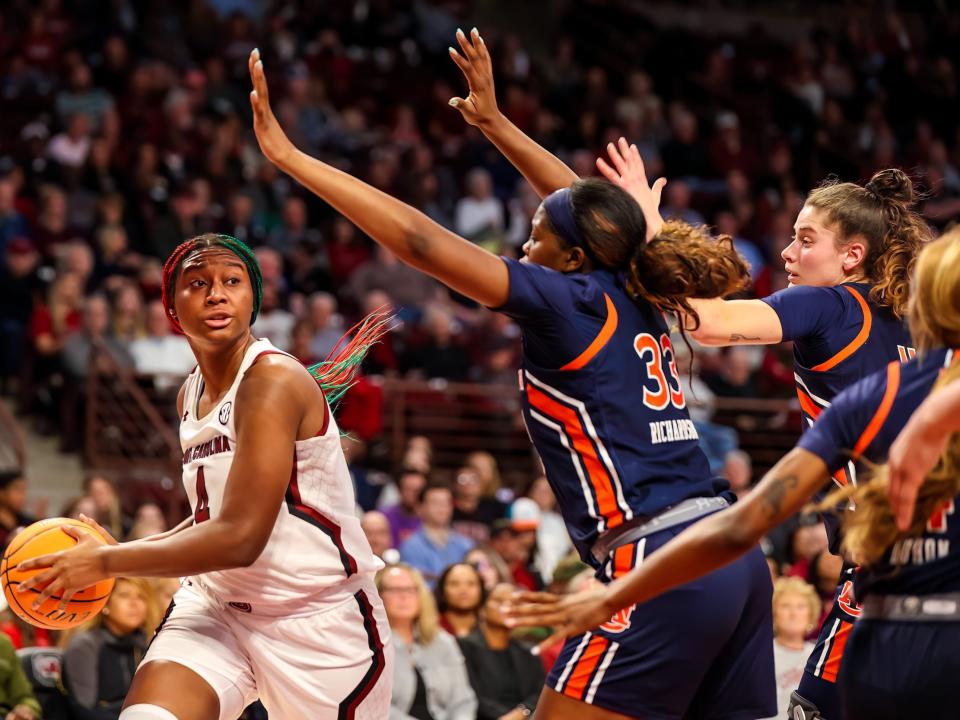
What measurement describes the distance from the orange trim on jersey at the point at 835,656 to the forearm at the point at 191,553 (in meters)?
1.77

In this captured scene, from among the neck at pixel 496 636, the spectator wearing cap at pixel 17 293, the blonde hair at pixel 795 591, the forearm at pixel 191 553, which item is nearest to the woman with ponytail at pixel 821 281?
the forearm at pixel 191 553

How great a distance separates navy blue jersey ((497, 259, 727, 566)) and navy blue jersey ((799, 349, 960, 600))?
2.58 ft

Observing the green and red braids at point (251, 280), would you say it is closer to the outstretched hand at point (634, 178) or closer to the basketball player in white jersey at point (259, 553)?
the basketball player in white jersey at point (259, 553)

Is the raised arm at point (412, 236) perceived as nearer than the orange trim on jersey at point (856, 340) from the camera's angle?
Yes

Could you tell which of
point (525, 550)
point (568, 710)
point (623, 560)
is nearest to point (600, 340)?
point (623, 560)

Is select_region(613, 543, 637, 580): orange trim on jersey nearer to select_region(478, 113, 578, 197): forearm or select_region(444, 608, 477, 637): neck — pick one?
select_region(478, 113, 578, 197): forearm

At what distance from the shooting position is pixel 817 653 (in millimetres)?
4375

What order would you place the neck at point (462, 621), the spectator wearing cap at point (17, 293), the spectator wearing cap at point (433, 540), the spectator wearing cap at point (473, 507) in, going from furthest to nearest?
the spectator wearing cap at point (17, 293)
the spectator wearing cap at point (473, 507)
the spectator wearing cap at point (433, 540)
the neck at point (462, 621)

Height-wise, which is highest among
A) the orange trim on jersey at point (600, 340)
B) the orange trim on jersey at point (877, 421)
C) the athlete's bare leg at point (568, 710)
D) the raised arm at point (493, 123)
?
the raised arm at point (493, 123)

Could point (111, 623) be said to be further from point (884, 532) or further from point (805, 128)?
point (805, 128)

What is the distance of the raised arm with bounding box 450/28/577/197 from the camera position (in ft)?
14.3

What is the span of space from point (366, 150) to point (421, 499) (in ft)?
19.5

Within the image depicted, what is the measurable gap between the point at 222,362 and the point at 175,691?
3.18ft

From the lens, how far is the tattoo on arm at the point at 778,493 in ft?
9.71
